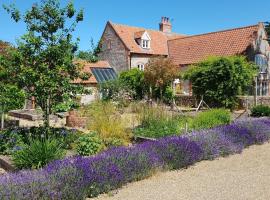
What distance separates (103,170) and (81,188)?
65 cm

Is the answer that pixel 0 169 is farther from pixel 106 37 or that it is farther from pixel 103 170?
pixel 106 37

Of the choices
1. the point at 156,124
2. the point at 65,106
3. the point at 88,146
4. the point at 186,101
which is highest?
the point at 65,106

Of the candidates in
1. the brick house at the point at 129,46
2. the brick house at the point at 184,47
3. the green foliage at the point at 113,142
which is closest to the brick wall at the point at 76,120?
the green foliage at the point at 113,142

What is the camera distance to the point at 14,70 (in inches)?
348

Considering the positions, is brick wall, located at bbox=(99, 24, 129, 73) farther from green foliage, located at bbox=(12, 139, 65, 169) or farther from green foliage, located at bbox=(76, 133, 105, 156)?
green foliage, located at bbox=(12, 139, 65, 169)

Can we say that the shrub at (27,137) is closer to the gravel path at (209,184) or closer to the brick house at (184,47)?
the gravel path at (209,184)

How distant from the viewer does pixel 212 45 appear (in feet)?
104

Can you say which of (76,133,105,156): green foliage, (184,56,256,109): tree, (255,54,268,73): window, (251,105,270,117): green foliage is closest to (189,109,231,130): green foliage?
(251,105,270,117): green foliage

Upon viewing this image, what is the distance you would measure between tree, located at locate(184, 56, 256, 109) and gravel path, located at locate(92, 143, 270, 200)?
14257 millimetres

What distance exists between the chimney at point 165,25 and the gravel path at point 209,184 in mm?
31660

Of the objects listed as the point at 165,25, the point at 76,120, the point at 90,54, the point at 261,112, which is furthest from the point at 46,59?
the point at 165,25

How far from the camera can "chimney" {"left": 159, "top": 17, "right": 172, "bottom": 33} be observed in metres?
38.8

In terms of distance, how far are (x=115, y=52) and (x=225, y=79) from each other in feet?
44.4

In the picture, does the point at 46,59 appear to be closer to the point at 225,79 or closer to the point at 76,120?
the point at 76,120
